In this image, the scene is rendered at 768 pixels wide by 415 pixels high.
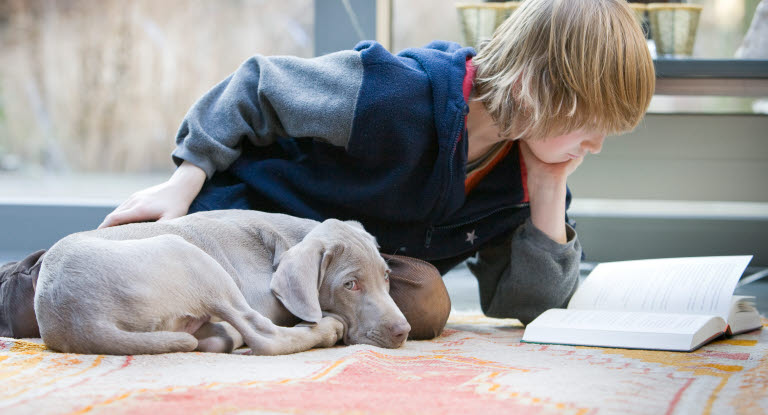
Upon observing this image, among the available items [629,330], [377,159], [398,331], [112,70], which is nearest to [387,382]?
[398,331]

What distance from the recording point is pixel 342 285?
1.59 metres

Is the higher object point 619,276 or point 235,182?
point 235,182

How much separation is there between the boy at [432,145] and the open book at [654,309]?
14 cm

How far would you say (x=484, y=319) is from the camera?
7.77 feet

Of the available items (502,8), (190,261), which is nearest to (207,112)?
(190,261)

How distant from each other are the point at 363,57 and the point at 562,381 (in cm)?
100

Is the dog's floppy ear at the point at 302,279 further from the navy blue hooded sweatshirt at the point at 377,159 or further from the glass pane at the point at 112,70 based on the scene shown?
the glass pane at the point at 112,70

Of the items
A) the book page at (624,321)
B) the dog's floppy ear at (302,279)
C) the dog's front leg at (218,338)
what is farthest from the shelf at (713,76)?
the dog's front leg at (218,338)

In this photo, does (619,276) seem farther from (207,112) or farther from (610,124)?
(207,112)

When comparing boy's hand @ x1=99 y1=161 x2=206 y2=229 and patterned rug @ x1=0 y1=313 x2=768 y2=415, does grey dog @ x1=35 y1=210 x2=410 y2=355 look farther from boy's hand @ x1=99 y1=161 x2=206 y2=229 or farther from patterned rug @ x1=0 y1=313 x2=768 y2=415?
boy's hand @ x1=99 y1=161 x2=206 y2=229

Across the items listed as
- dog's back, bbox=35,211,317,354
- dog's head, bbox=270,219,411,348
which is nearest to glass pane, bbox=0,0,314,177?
dog's head, bbox=270,219,411,348

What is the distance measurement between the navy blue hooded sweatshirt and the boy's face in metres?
0.14

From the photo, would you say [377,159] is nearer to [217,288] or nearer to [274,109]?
[274,109]

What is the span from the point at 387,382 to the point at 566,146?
949mm
